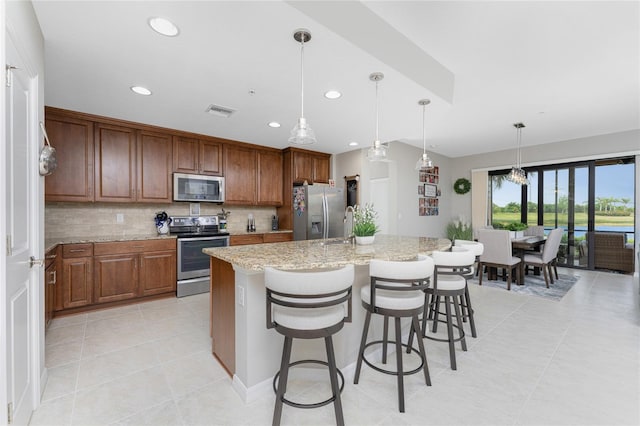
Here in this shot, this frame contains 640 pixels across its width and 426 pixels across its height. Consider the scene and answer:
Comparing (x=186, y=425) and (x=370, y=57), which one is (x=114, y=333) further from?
(x=370, y=57)

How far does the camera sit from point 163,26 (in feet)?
5.90

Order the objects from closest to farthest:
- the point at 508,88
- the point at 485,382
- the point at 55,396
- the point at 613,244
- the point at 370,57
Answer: the point at 55,396 < the point at 485,382 < the point at 370,57 < the point at 508,88 < the point at 613,244

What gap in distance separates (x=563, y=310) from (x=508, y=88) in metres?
2.72

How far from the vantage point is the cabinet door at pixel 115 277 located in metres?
3.33

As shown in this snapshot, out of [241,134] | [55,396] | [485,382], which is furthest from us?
[241,134]

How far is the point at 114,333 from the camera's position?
2.75 m

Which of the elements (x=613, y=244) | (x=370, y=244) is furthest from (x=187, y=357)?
(x=613, y=244)

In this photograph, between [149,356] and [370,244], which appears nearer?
[149,356]

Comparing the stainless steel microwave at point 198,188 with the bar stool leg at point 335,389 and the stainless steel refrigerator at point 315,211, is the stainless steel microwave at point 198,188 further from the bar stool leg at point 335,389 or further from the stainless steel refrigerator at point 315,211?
the bar stool leg at point 335,389

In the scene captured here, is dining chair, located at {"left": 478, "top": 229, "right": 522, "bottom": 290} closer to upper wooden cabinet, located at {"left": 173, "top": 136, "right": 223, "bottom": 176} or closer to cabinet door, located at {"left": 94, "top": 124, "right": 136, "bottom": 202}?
upper wooden cabinet, located at {"left": 173, "top": 136, "right": 223, "bottom": 176}

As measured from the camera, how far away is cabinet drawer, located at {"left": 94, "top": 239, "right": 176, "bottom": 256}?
3.34 metres

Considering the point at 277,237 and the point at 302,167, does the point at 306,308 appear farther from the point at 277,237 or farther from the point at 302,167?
the point at 302,167

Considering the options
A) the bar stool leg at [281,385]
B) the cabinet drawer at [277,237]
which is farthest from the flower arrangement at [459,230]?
the bar stool leg at [281,385]

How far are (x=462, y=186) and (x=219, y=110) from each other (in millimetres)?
5959
